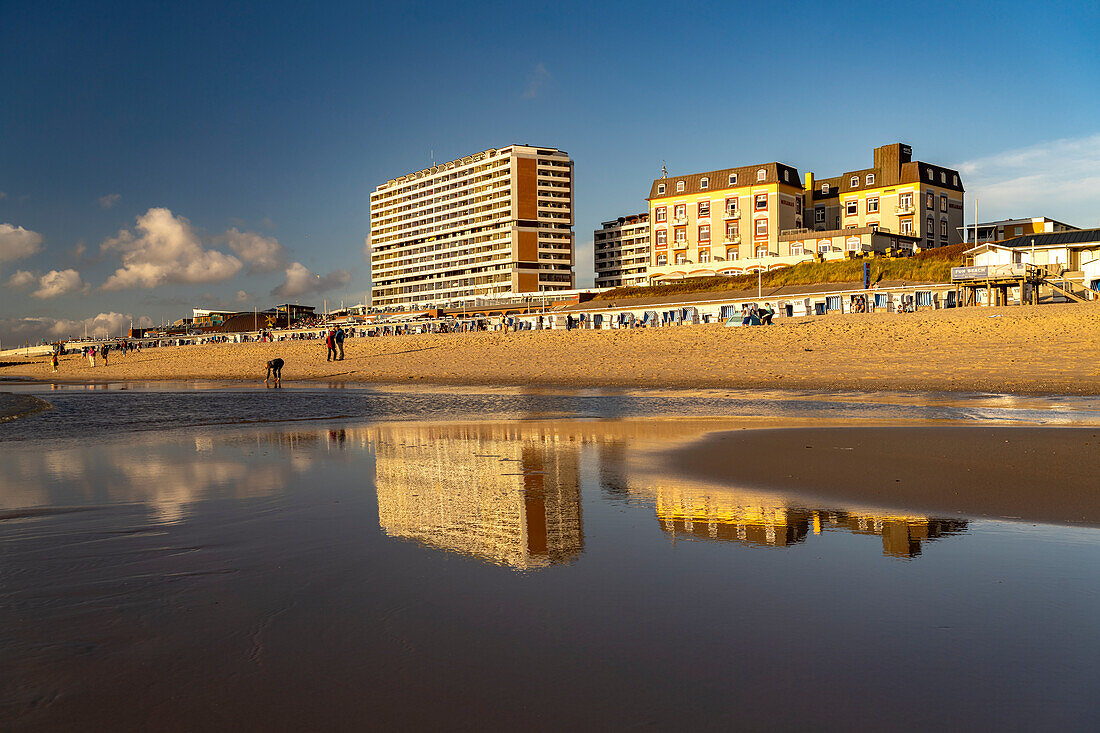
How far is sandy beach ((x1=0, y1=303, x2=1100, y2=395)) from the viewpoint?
2231 centimetres

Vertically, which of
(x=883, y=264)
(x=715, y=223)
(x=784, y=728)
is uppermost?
(x=715, y=223)

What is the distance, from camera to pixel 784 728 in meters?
2.99

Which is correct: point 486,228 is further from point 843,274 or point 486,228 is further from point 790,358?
point 790,358

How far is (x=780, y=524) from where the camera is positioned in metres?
6.33

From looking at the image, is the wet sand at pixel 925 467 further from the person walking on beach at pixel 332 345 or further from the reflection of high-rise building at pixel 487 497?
the person walking on beach at pixel 332 345

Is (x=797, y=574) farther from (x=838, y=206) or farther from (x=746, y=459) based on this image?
(x=838, y=206)

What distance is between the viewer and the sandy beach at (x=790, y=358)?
22312mm

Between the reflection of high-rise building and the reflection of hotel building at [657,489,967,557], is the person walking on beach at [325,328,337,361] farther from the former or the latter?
the reflection of hotel building at [657,489,967,557]

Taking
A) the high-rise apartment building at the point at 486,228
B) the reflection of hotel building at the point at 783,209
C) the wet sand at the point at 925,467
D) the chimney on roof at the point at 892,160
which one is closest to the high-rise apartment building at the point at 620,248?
the high-rise apartment building at the point at 486,228

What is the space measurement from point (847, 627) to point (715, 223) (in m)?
88.1

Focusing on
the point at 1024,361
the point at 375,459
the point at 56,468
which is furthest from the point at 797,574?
the point at 1024,361

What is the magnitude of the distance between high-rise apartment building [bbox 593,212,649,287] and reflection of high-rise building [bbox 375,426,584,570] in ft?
461

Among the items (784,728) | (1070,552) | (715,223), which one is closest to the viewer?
(784,728)

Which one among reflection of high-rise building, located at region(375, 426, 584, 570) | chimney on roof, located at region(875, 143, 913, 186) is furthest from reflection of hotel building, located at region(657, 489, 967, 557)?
chimney on roof, located at region(875, 143, 913, 186)
